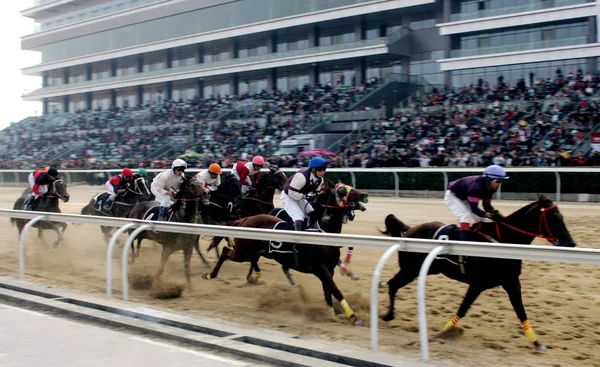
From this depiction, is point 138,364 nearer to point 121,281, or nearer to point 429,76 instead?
point 121,281

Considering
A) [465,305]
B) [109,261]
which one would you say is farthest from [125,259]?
[465,305]

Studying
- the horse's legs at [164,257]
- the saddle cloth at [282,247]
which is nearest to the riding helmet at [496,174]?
the saddle cloth at [282,247]

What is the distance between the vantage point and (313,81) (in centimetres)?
3559

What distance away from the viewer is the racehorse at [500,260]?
16.2 ft

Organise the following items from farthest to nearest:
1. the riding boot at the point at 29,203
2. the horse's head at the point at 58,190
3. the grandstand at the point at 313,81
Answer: the grandstand at the point at 313,81
the riding boot at the point at 29,203
the horse's head at the point at 58,190

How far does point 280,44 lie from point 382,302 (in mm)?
34035

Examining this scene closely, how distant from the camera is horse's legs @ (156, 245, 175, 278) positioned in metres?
7.12

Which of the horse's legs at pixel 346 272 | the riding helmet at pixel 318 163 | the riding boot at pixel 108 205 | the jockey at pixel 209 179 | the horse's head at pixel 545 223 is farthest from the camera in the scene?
the riding boot at pixel 108 205

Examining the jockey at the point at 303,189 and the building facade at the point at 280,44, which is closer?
the jockey at the point at 303,189

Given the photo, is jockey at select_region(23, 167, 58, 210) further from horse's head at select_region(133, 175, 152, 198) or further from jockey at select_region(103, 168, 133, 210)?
horse's head at select_region(133, 175, 152, 198)

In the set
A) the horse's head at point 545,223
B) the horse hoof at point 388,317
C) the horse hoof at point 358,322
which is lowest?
the horse hoof at point 388,317

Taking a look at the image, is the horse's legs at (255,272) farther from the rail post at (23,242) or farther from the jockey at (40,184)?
the jockey at (40,184)

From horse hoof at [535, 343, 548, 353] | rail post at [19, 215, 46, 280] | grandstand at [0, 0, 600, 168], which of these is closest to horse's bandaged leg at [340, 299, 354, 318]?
horse hoof at [535, 343, 548, 353]

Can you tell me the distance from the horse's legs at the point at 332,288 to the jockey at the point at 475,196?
1.20 m
